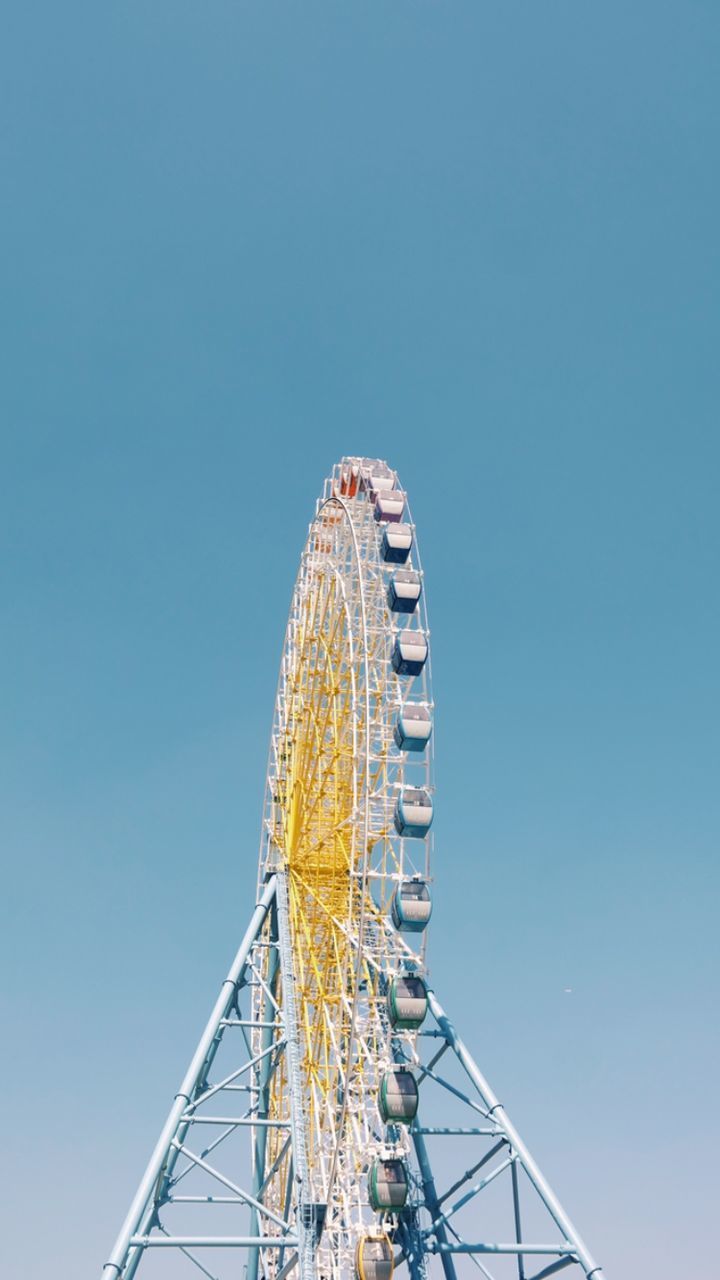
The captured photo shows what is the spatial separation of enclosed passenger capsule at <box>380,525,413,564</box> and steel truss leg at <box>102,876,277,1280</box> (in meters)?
11.9

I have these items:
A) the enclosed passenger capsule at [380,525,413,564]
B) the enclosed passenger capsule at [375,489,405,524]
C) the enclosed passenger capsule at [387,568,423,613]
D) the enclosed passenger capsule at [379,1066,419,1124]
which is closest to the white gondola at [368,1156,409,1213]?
the enclosed passenger capsule at [379,1066,419,1124]

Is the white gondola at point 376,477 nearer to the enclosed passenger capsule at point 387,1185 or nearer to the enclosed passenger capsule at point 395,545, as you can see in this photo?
the enclosed passenger capsule at point 395,545

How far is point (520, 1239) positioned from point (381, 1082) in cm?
518

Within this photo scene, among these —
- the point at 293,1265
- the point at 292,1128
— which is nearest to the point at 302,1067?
the point at 292,1128

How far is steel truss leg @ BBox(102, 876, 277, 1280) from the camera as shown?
84.8 feet

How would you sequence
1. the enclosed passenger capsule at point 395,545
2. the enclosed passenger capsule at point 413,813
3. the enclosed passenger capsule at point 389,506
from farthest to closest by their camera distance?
the enclosed passenger capsule at point 389,506 < the enclosed passenger capsule at point 395,545 < the enclosed passenger capsule at point 413,813

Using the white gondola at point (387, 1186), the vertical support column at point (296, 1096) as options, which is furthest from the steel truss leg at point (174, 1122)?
the white gondola at point (387, 1186)

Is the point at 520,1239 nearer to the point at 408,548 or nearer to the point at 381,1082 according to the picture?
the point at 381,1082

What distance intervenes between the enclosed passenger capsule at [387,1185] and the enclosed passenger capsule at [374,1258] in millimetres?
722

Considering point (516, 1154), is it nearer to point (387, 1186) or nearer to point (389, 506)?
point (387, 1186)

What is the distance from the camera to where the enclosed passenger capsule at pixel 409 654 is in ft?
93.8

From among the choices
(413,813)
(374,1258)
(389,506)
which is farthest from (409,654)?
(374,1258)

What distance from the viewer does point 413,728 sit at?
28.0 meters

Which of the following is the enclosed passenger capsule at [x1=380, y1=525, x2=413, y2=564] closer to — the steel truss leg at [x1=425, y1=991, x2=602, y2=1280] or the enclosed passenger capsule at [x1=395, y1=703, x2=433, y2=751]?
the enclosed passenger capsule at [x1=395, y1=703, x2=433, y2=751]
